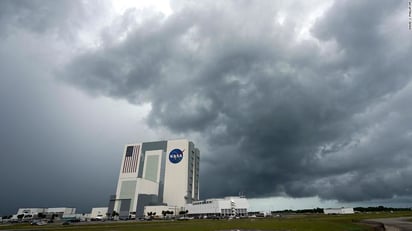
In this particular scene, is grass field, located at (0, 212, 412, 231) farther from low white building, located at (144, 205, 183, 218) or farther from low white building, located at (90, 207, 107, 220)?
low white building, located at (90, 207, 107, 220)

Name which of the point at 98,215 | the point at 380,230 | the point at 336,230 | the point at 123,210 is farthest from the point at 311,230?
the point at 98,215

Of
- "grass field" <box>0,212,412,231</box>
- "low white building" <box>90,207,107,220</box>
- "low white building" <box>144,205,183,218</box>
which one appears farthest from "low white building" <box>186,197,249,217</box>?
"grass field" <box>0,212,412,231</box>

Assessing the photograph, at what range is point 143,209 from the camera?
180m

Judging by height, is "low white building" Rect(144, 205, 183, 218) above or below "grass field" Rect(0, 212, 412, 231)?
above

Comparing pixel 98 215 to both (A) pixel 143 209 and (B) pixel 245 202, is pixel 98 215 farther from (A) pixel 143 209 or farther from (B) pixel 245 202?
(B) pixel 245 202

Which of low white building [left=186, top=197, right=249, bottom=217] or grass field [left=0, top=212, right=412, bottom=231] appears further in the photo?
low white building [left=186, top=197, right=249, bottom=217]

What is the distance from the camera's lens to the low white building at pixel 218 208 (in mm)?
184000

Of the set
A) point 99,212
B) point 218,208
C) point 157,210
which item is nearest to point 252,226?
point 218,208

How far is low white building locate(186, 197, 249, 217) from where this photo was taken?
184000 mm

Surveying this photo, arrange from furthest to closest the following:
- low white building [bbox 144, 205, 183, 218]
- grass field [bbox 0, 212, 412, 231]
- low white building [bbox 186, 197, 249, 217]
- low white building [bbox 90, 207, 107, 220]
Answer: low white building [bbox 90, 207, 107, 220], low white building [bbox 186, 197, 249, 217], low white building [bbox 144, 205, 183, 218], grass field [bbox 0, 212, 412, 231]

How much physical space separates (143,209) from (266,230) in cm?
14115

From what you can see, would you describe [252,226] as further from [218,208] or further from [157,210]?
[157,210]

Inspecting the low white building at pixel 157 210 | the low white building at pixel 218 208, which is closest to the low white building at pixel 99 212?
the low white building at pixel 157 210

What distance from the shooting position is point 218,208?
184 metres
